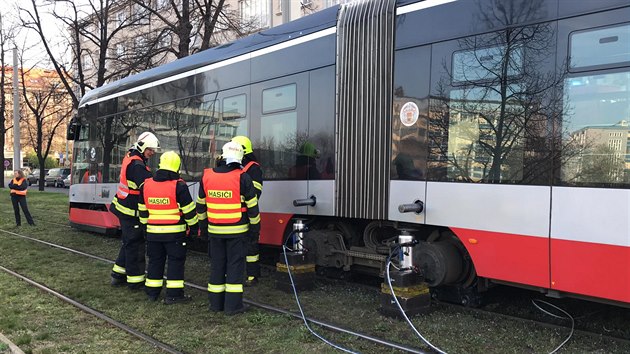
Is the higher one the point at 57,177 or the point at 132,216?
the point at 132,216

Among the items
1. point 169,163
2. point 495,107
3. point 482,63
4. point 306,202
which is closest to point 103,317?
point 169,163

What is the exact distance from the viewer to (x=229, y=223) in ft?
18.5

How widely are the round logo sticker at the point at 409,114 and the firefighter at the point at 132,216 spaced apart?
3.43m

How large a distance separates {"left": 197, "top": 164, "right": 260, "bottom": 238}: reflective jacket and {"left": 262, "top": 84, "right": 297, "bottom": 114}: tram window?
152 centimetres

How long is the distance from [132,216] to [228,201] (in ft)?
6.79

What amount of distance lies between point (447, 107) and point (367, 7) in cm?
161

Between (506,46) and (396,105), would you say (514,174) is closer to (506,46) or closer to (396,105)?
(506,46)

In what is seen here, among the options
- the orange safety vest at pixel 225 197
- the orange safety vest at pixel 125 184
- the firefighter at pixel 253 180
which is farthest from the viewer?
the orange safety vest at pixel 125 184

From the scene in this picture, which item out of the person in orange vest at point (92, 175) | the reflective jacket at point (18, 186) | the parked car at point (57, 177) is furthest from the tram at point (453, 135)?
the parked car at point (57, 177)

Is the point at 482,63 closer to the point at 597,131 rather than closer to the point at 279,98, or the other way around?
the point at 597,131

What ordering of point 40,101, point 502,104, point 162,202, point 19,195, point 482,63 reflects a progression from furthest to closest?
point 40,101 < point 19,195 < point 162,202 < point 482,63 < point 502,104

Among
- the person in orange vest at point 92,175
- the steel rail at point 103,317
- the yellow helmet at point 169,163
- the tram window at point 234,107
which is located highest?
the tram window at point 234,107

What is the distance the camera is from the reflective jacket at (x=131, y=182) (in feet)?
22.6

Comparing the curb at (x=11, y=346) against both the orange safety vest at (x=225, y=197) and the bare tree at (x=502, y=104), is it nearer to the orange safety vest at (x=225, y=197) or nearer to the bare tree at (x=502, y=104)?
the orange safety vest at (x=225, y=197)
